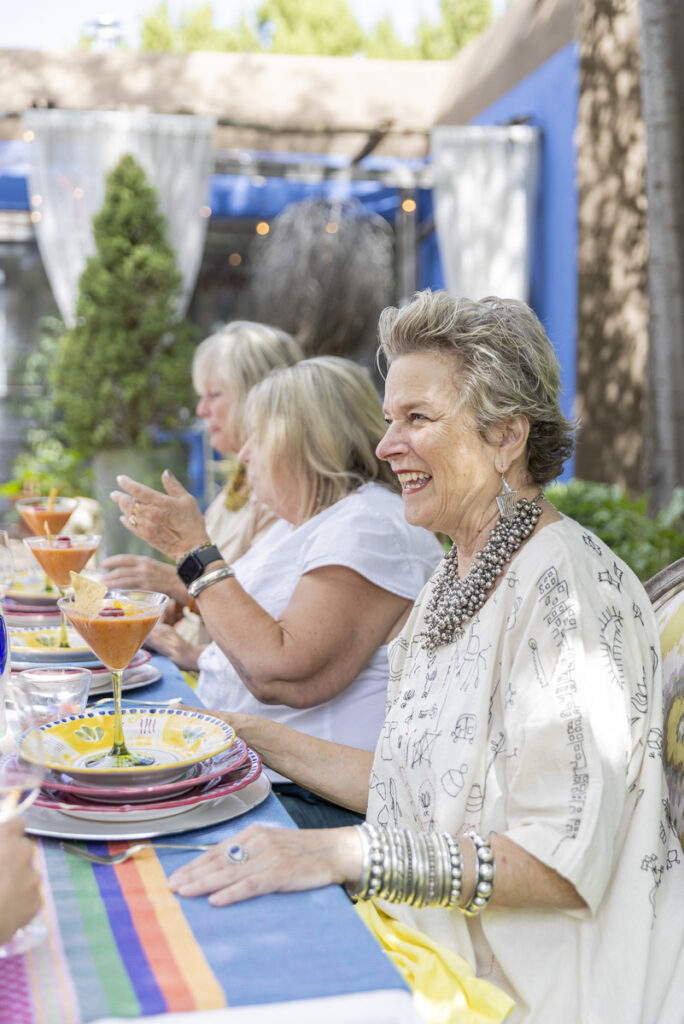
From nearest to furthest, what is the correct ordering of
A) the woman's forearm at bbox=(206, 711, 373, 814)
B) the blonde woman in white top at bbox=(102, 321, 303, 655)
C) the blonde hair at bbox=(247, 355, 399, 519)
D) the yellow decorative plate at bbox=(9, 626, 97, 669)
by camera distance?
the woman's forearm at bbox=(206, 711, 373, 814) < the yellow decorative plate at bbox=(9, 626, 97, 669) < the blonde hair at bbox=(247, 355, 399, 519) < the blonde woman in white top at bbox=(102, 321, 303, 655)

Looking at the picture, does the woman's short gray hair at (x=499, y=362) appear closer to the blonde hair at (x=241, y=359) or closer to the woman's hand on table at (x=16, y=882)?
the woman's hand on table at (x=16, y=882)

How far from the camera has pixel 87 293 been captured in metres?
7.37

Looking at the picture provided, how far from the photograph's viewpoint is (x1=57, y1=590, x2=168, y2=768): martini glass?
5.03ft

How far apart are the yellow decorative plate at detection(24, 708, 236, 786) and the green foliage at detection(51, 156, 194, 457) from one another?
5.88 meters

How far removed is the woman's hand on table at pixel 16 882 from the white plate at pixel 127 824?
24 centimetres

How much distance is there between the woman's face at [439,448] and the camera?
67.5 inches

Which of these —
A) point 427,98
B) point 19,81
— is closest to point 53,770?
point 19,81

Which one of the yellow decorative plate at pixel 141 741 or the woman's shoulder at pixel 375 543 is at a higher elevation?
the woman's shoulder at pixel 375 543

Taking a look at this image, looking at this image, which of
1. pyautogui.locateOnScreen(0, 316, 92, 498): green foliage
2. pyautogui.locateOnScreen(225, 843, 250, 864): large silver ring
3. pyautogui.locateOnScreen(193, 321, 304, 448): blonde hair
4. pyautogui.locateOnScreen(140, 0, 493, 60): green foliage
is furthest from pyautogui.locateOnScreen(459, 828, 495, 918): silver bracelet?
pyautogui.locateOnScreen(140, 0, 493, 60): green foliage

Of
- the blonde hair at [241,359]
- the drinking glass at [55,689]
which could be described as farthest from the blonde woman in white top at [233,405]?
the drinking glass at [55,689]

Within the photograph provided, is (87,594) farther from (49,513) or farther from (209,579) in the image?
(49,513)

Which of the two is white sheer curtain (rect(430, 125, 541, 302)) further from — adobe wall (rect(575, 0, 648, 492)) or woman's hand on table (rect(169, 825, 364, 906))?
woman's hand on table (rect(169, 825, 364, 906))

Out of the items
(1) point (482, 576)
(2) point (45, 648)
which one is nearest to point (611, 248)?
(2) point (45, 648)

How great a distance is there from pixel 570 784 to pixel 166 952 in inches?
21.6
